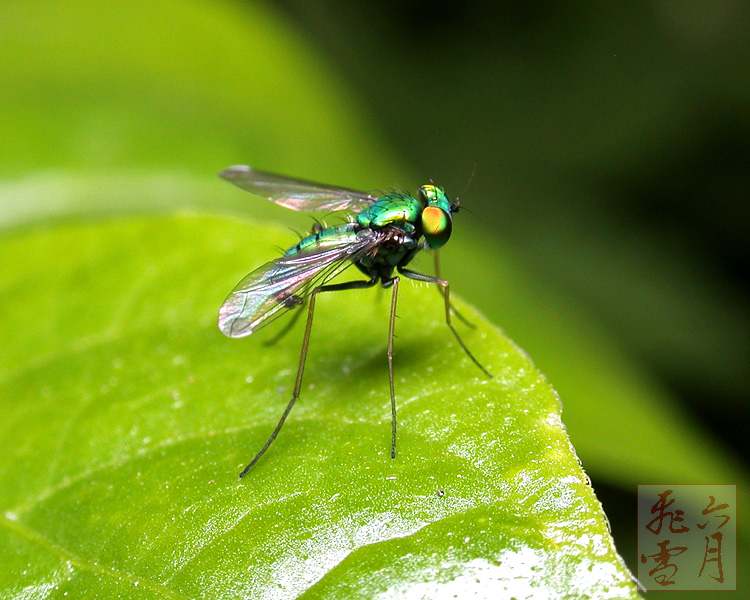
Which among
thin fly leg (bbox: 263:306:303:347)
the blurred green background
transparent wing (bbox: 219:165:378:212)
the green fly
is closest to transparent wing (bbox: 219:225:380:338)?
the green fly

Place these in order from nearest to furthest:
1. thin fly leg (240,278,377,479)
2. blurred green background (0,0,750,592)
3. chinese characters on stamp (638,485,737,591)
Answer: thin fly leg (240,278,377,479), chinese characters on stamp (638,485,737,591), blurred green background (0,0,750,592)

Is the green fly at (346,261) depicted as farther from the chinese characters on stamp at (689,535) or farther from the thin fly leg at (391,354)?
the chinese characters on stamp at (689,535)

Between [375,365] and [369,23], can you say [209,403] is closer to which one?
[375,365]

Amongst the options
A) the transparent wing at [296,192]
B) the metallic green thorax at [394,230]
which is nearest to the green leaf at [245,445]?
the metallic green thorax at [394,230]

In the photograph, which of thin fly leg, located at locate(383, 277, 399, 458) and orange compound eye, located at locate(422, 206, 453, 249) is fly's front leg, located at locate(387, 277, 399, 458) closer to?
thin fly leg, located at locate(383, 277, 399, 458)

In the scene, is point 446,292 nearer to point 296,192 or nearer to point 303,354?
point 303,354

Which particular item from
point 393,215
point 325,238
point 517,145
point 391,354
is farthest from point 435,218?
point 517,145

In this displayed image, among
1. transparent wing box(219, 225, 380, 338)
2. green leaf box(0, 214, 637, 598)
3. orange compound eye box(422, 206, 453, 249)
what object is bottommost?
green leaf box(0, 214, 637, 598)
